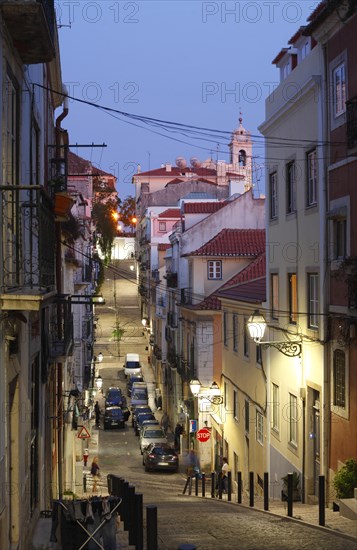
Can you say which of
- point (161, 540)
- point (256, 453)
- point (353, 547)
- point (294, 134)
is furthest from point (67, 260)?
point (353, 547)

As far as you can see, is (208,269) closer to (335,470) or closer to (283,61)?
(283,61)

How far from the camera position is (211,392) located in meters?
31.2

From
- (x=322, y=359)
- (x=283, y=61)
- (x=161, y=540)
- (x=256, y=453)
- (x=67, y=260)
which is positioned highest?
(x=283, y=61)

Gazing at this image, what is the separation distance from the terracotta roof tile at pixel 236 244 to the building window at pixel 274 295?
1316 centimetres

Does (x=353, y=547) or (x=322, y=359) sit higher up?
(x=322, y=359)

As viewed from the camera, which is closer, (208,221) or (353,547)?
(353,547)

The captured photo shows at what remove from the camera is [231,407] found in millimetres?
29812

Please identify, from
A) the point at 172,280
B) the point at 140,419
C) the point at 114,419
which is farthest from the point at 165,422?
the point at 172,280

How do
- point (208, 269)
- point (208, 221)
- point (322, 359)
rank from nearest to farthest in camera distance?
point (322, 359), point (208, 269), point (208, 221)

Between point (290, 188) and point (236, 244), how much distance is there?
1591 cm

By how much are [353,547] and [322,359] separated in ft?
22.4

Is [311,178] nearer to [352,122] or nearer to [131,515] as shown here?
[352,122]

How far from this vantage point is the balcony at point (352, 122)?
15.1 metres

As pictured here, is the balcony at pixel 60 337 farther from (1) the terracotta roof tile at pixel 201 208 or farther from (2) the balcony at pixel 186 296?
(1) the terracotta roof tile at pixel 201 208
